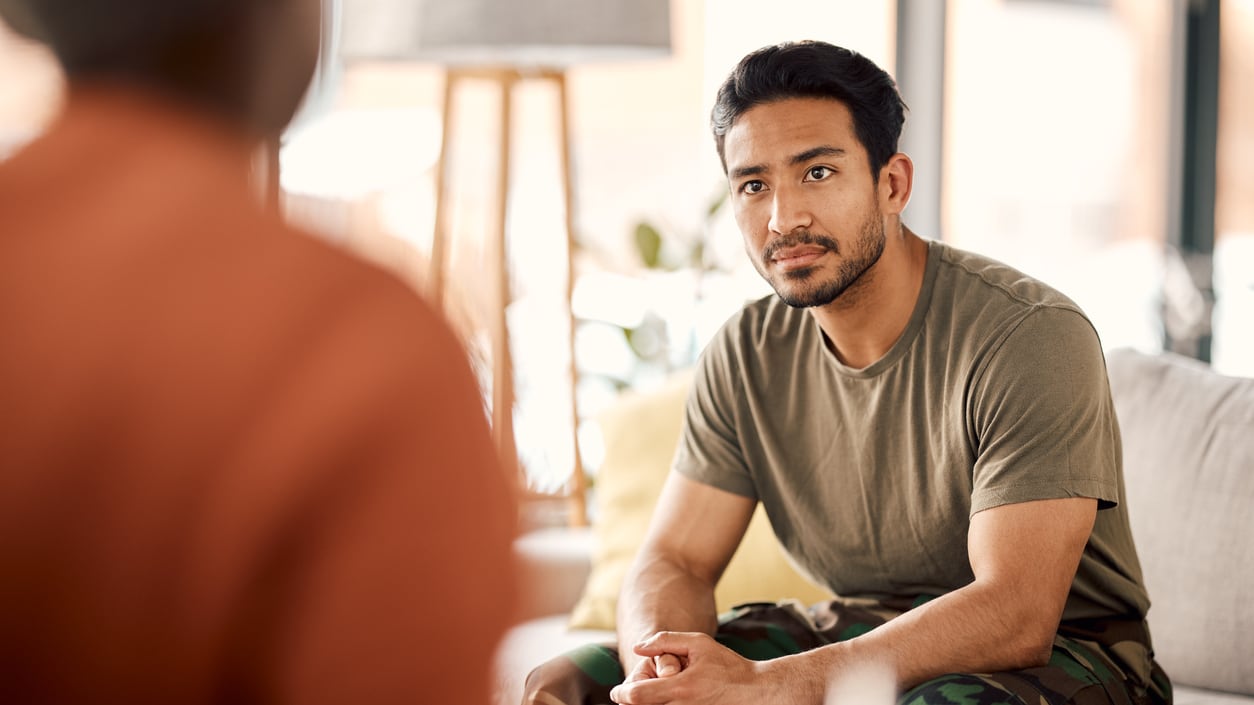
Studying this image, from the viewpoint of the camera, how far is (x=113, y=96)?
470mm

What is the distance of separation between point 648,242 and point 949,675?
1.97 meters

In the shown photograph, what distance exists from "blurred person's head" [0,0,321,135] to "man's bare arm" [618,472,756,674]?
50.2 inches

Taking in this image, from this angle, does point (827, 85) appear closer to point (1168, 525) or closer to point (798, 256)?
point (798, 256)

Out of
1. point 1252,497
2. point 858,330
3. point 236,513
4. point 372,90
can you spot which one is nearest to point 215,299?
point 236,513

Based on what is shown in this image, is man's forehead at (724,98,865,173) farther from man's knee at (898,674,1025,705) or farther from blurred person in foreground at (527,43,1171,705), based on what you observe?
man's knee at (898,674,1025,705)

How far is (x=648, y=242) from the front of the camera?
10.5 feet

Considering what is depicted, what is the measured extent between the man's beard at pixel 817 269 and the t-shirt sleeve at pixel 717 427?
0.60 ft

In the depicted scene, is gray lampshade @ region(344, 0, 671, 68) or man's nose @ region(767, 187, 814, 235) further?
gray lampshade @ region(344, 0, 671, 68)

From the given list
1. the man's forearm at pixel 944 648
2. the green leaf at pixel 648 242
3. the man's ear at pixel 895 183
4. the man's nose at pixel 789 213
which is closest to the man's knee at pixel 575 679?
the man's forearm at pixel 944 648

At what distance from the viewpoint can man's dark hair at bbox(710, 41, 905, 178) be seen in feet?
5.62

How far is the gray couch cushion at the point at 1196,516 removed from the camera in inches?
70.0

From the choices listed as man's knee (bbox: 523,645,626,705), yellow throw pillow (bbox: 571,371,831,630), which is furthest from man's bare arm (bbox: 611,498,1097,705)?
yellow throw pillow (bbox: 571,371,831,630)

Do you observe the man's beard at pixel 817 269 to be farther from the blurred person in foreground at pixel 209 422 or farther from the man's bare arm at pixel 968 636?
the blurred person in foreground at pixel 209 422

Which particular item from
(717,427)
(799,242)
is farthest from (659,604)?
(799,242)
